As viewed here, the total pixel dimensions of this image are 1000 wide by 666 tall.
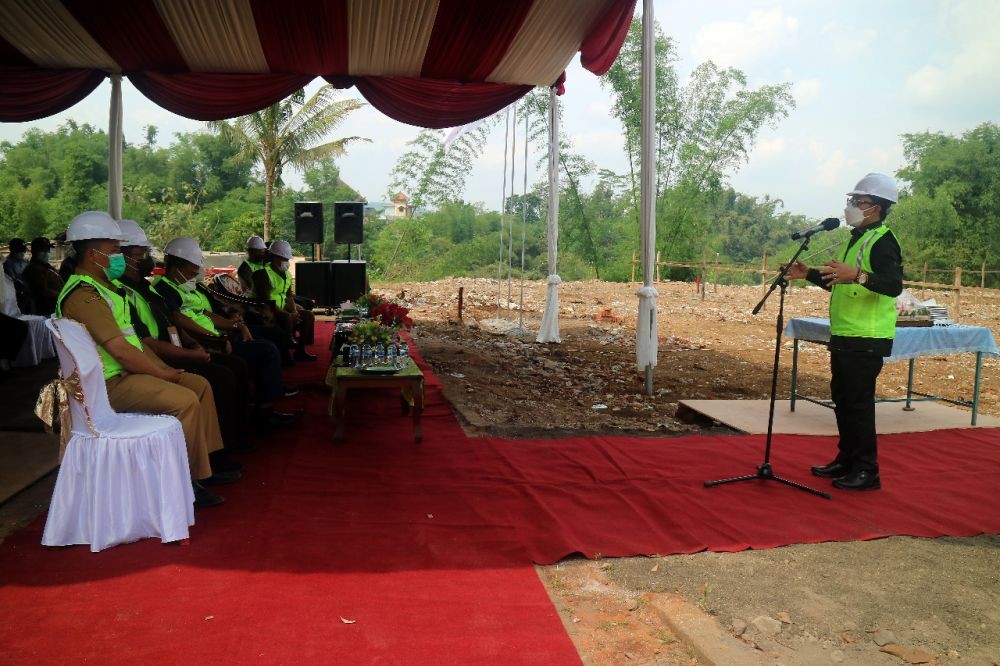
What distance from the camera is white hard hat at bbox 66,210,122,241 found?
3.03m

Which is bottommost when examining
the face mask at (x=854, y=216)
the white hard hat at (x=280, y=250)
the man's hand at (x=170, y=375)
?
the man's hand at (x=170, y=375)

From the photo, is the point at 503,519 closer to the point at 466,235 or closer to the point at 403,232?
the point at 403,232

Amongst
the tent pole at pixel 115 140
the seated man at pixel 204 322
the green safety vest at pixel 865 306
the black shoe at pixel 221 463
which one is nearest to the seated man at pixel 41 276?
the tent pole at pixel 115 140

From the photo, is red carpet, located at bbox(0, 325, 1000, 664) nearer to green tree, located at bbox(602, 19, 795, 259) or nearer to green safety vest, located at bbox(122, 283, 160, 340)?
green safety vest, located at bbox(122, 283, 160, 340)

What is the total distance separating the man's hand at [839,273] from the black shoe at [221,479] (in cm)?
344

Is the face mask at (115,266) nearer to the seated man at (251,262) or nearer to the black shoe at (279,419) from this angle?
the black shoe at (279,419)

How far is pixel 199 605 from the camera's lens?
8.32 feet

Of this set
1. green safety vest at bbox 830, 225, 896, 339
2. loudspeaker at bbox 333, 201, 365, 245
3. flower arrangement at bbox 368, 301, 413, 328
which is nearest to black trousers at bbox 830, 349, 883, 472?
green safety vest at bbox 830, 225, 896, 339

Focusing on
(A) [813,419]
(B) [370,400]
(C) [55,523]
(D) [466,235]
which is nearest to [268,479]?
(C) [55,523]

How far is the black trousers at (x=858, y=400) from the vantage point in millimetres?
4008

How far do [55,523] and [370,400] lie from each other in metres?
3.12

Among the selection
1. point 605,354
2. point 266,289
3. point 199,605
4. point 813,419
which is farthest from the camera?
point 605,354

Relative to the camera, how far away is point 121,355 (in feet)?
10.3

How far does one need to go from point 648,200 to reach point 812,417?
7.62 feet
